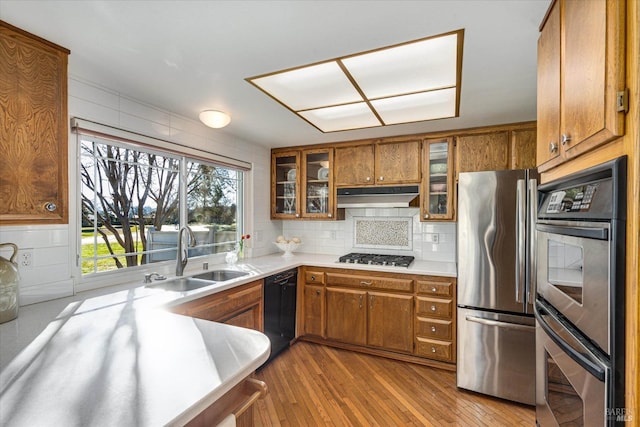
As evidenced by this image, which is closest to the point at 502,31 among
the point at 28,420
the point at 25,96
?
the point at 28,420

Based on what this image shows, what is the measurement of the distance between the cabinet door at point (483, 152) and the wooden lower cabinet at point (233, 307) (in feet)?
7.58

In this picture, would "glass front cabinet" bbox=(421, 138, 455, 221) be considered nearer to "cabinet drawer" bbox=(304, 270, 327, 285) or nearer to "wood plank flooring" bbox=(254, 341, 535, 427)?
"cabinet drawer" bbox=(304, 270, 327, 285)

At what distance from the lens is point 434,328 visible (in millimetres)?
2795

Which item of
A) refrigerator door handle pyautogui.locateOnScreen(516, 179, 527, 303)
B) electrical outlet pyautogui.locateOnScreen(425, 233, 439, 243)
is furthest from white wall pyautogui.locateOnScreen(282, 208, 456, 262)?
refrigerator door handle pyautogui.locateOnScreen(516, 179, 527, 303)

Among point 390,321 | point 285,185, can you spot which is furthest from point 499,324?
point 285,185

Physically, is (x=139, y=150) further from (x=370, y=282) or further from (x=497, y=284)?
(x=497, y=284)

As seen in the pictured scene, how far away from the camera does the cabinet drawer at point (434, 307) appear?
2752 mm

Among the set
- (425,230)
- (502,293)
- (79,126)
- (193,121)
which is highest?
(193,121)

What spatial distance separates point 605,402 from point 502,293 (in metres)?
1.59

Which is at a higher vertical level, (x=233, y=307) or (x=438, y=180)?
(x=438, y=180)

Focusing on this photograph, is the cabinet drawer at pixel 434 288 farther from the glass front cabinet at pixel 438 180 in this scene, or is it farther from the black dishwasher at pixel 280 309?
the black dishwasher at pixel 280 309

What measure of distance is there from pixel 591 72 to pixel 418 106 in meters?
1.60

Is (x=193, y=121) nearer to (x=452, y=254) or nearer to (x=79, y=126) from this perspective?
(x=79, y=126)

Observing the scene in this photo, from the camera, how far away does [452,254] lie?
Answer: 11.1 ft
